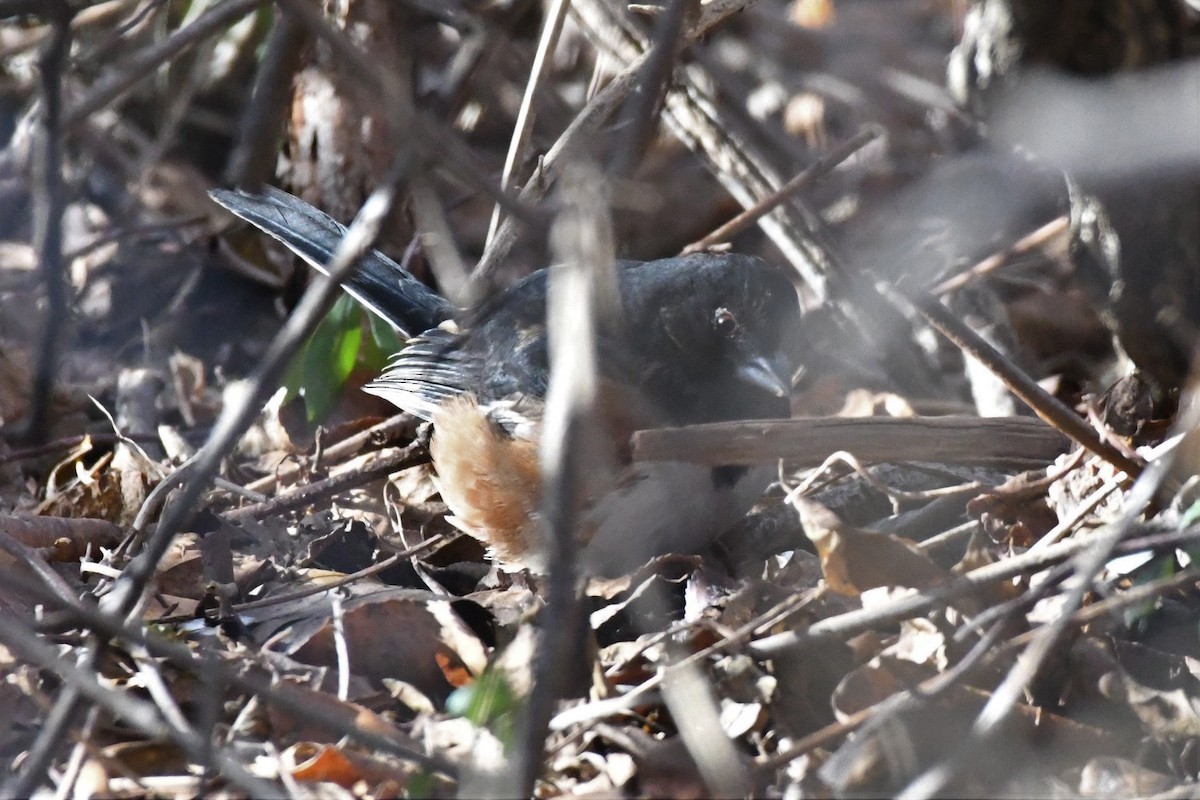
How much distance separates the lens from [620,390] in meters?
2.80

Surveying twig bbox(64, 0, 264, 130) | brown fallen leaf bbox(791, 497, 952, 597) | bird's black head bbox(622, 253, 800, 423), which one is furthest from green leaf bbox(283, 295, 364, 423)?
brown fallen leaf bbox(791, 497, 952, 597)

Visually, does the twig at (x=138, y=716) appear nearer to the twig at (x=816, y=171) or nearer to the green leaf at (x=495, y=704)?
the green leaf at (x=495, y=704)

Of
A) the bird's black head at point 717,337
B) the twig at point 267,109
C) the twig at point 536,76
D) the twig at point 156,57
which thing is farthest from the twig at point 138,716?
the twig at point 267,109

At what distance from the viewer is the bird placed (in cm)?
268

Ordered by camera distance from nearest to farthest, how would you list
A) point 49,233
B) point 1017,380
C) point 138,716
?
point 138,716, point 1017,380, point 49,233

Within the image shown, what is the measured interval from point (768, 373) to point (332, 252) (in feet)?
4.21

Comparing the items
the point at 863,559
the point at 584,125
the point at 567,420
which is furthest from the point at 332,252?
the point at 567,420

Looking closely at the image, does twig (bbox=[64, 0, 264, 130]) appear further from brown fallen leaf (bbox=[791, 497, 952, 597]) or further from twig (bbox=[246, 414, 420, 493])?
brown fallen leaf (bbox=[791, 497, 952, 597])

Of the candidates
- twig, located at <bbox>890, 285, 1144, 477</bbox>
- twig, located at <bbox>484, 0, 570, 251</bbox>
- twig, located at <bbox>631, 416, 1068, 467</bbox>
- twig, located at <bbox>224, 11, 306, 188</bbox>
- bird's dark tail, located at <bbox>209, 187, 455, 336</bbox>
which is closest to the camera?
twig, located at <bbox>890, 285, 1144, 477</bbox>

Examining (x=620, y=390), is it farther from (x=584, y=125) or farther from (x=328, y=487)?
(x=328, y=487)

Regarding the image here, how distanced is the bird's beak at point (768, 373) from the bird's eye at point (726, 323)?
8 centimetres

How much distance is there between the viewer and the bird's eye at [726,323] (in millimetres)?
2965

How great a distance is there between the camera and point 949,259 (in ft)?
13.5

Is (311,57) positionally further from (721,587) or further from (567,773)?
(567,773)
